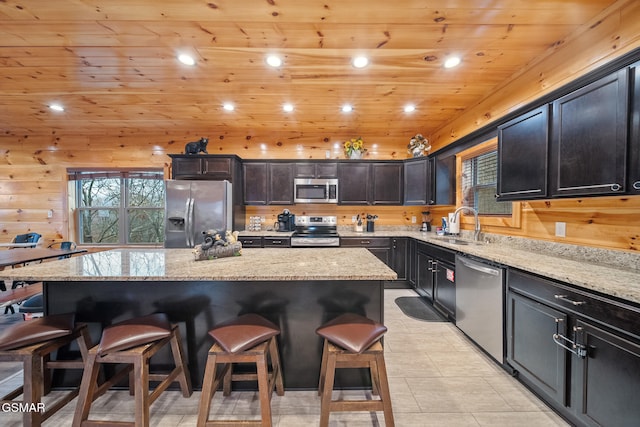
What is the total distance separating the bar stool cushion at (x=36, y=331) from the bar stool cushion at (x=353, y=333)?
1.51 m

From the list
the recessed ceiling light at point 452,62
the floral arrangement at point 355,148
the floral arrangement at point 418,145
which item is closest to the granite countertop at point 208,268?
the recessed ceiling light at point 452,62

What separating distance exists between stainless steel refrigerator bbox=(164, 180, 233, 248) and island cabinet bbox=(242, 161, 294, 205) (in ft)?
2.00

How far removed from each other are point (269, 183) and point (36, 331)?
10.6 feet

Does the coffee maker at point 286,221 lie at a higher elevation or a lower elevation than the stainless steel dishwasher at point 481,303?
higher

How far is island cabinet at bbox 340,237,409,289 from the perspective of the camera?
3996mm

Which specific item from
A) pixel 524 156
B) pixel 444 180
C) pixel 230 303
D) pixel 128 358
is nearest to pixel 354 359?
pixel 230 303

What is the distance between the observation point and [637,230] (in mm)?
1654

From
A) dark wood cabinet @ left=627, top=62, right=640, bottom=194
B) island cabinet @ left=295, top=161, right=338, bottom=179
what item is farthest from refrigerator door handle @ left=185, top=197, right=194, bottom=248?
dark wood cabinet @ left=627, top=62, right=640, bottom=194

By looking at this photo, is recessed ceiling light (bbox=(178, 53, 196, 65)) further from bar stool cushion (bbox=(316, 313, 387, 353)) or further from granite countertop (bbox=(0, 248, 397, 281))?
bar stool cushion (bbox=(316, 313, 387, 353))

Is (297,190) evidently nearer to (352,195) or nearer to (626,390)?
(352,195)

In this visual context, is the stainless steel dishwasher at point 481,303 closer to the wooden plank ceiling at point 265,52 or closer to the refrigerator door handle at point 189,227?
the wooden plank ceiling at point 265,52

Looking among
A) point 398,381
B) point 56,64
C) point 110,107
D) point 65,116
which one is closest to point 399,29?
point 398,381

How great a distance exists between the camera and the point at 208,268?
1.57 meters

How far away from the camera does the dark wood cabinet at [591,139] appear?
1403mm
